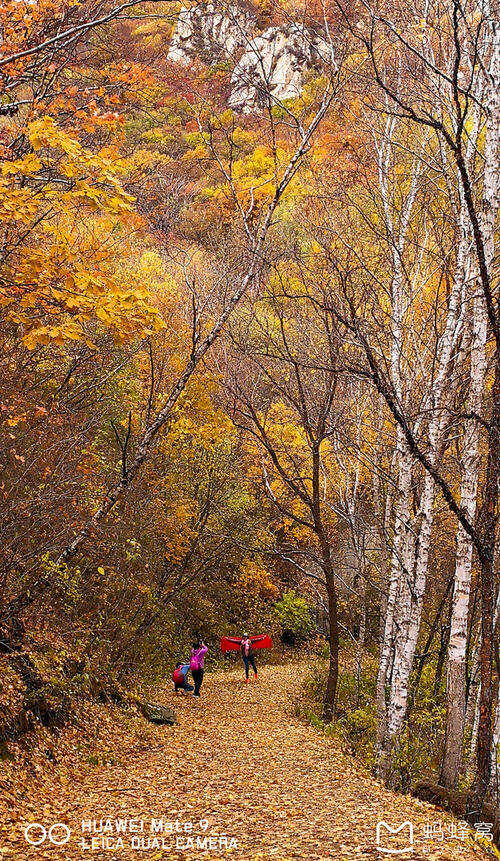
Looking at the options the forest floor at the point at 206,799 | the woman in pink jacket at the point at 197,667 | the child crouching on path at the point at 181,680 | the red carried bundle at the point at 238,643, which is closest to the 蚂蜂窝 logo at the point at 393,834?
the forest floor at the point at 206,799

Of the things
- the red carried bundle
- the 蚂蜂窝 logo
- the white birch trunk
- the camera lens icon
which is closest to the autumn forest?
the white birch trunk

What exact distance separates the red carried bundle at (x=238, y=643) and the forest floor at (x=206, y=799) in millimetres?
6724

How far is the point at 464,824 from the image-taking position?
5945mm

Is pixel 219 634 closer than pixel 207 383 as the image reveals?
No

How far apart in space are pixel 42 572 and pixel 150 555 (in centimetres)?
419

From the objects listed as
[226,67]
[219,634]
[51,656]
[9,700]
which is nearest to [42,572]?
[51,656]

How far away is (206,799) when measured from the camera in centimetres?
670

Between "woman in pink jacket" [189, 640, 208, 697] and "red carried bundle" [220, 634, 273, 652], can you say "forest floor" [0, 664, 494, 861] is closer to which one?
"woman in pink jacket" [189, 640, 208, 697]

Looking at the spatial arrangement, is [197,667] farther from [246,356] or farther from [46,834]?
[46,834]

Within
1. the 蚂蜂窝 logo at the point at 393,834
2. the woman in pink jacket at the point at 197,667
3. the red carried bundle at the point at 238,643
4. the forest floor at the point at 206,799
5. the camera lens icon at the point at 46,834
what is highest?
the red carried bundle at the point at 238,643

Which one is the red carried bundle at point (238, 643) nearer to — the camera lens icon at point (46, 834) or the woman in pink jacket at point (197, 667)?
the woman in pink jacket at point (197, 667)

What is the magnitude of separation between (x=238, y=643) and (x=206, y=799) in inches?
463

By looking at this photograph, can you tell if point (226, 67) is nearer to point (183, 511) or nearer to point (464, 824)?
point (183, 511)

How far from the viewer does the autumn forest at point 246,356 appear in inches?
226
